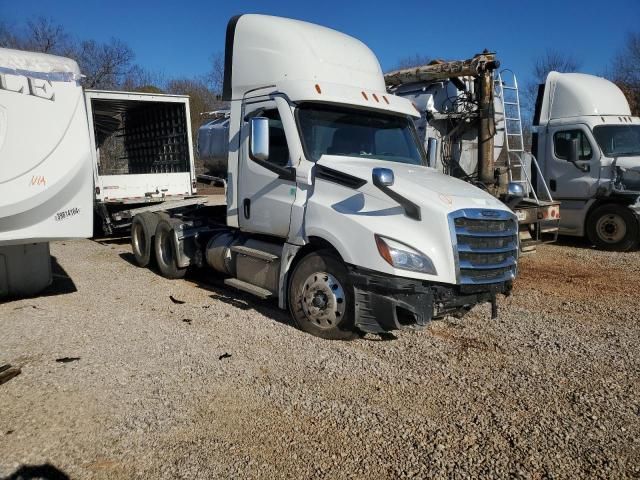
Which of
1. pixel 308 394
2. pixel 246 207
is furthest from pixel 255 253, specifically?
pixel 308 394

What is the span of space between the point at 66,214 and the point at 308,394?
376cm

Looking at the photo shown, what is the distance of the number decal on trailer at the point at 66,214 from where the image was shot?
5.96 metres

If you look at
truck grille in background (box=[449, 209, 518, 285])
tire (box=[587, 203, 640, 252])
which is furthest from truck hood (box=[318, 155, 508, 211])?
tire (box=[587, 203, 640, 252])

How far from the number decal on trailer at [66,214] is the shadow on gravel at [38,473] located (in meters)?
3.51

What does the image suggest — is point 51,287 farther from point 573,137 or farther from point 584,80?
point 584,80

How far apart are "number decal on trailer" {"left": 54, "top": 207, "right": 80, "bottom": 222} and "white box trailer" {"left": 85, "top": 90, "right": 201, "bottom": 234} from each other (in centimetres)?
362

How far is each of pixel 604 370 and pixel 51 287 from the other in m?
7.32

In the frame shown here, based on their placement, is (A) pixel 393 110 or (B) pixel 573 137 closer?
(A) pixel 393 110

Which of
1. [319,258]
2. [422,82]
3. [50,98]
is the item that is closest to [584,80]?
[422,82]

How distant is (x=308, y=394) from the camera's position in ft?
13.7

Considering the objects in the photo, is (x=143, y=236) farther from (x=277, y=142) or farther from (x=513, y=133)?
(x=513, y=133)

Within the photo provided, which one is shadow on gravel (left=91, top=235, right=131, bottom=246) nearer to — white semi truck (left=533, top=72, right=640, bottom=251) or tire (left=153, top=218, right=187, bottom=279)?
tire (left=153, top=218, right=187, bottom=279)

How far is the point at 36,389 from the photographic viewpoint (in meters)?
4.18

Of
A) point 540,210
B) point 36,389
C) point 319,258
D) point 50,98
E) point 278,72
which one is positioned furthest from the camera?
point 540,210
